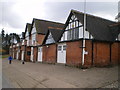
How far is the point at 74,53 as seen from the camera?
15297mm

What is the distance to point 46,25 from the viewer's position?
1256 inches

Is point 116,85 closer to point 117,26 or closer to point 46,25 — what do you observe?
point 117,26

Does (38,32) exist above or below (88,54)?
above

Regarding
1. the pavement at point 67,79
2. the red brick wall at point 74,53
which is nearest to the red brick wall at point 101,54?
the red brick wall at point 74,53

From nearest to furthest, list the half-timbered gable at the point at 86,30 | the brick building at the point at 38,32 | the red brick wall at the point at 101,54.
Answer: the red brick wall at the point at 101,54 → the half-timbered gable at the point at 86,30 → the brick building at the point at 38,32

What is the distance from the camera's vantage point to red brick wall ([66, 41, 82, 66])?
572 inches

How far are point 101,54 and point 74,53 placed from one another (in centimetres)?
312

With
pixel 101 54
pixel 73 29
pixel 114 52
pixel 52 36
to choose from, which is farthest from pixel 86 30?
pixel 52 36

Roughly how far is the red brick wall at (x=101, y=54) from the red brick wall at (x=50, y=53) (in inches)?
259

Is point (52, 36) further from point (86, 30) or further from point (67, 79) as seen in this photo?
point (67, 79)

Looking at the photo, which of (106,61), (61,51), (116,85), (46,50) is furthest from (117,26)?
(116,85)

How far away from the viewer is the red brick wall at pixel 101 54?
14.7 m

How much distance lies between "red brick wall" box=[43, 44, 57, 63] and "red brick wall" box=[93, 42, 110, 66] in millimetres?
6567

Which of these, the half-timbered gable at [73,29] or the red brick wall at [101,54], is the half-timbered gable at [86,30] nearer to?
the half-timbered gable at [73,29]
